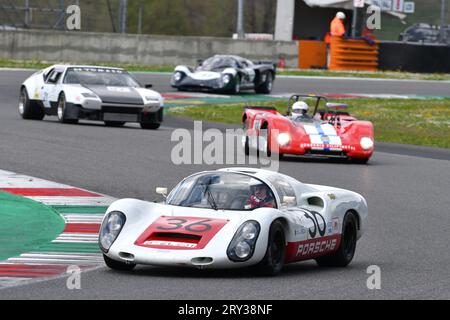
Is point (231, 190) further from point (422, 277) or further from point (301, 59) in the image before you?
point (301, 59)

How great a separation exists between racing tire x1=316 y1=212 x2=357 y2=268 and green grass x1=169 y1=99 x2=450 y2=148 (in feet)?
44.5

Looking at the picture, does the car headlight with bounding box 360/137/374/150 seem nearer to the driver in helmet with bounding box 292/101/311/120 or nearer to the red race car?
the red race car

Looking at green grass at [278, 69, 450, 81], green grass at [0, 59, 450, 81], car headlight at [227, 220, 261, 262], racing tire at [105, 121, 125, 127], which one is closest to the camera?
car headlight at [227, 220, 261, 262]

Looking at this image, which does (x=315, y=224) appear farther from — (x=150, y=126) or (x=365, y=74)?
(x=365, y=74)

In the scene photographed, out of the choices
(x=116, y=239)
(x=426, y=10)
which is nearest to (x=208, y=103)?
(x=116, y=239)

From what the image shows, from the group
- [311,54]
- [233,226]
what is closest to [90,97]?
[233,226]

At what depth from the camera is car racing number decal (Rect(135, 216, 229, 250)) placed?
29.4ft

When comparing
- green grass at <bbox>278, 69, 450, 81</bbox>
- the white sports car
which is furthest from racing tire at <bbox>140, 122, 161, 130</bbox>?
green grass at <bbox>278, 69, 450, 81</bbox>

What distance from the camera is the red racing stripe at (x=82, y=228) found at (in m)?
11.3

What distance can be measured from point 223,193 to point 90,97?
519 inches

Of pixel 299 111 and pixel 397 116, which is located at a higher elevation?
pixel 299 111

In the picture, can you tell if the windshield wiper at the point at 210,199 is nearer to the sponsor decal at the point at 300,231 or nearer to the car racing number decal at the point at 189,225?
the car racing number decal at the point at 189,225

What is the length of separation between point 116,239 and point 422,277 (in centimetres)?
229

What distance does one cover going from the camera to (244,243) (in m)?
8.97
